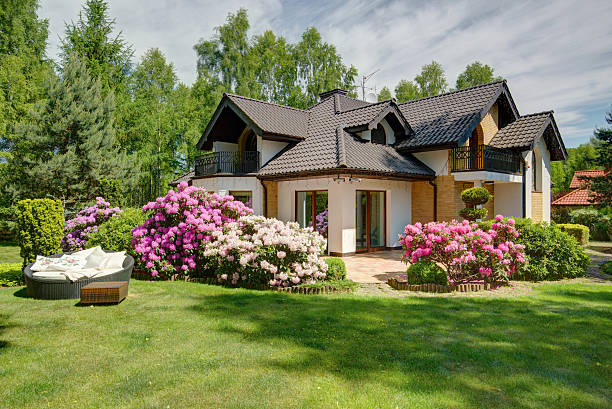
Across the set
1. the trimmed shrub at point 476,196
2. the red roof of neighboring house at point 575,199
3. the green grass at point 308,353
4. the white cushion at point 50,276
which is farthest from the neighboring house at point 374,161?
the red roof of neighboring house at point 575,199

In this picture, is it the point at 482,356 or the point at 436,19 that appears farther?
the point at 436,19

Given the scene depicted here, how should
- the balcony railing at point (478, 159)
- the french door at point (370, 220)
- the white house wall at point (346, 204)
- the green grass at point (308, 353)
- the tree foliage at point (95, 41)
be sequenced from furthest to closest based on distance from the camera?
1. the tree foliage at point (95, 41)
2. the balcony railing at point (478, 159)
3. the french door at point (370, 220)
4. the white house wall at point (346, 204)
5. the green grass at point (308, 353)

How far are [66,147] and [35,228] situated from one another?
1508 cm

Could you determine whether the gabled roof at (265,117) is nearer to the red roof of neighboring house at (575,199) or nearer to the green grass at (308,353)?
the green grass at (308,353)

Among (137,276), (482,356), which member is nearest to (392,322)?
(482,356)

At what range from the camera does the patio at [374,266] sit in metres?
10.6

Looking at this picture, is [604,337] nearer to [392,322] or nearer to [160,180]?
[392,322]

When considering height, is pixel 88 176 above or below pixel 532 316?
above

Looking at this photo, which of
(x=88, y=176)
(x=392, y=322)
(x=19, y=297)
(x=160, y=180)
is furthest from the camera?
(x=160, y=180)

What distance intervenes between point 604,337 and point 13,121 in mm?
31350

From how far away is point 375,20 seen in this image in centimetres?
1764

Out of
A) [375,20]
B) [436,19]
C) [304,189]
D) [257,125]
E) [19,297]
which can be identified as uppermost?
[375,20]

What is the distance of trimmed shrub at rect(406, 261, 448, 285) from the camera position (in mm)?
8961

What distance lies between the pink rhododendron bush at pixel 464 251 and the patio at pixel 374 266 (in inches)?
52.9
